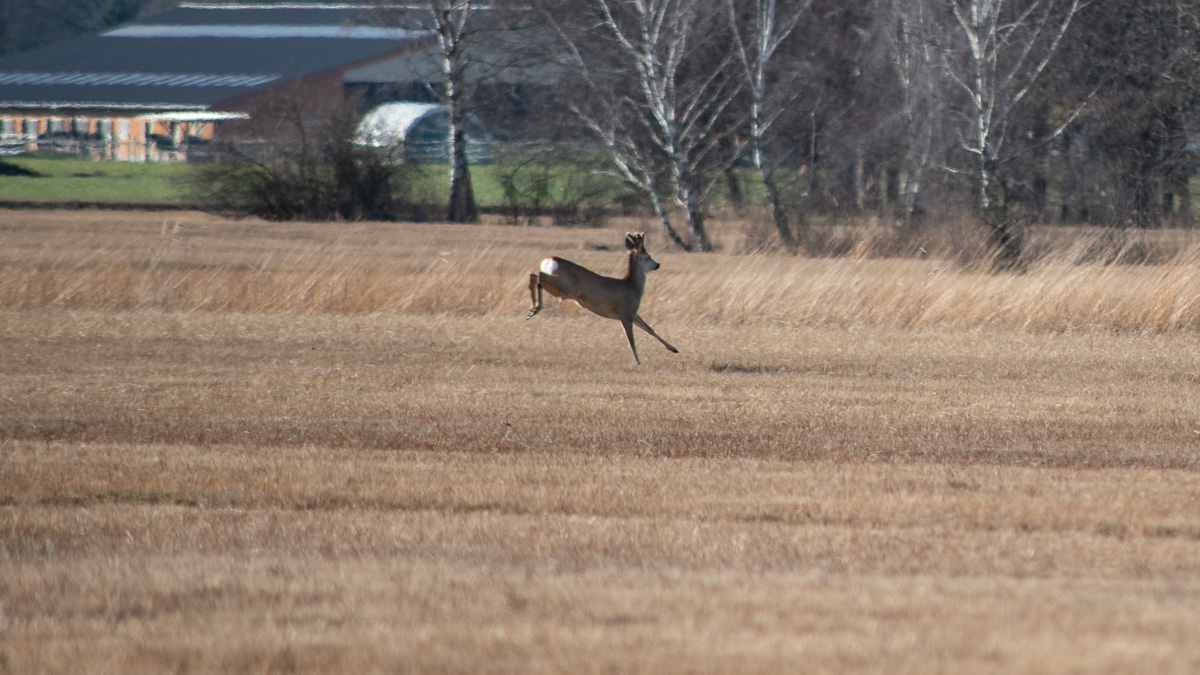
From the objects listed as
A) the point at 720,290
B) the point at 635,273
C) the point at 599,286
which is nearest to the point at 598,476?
the point at 599,286

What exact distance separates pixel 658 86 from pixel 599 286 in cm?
1612

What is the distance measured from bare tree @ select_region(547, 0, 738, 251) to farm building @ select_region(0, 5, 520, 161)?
3418cm

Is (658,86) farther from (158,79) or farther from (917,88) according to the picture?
(158,79)

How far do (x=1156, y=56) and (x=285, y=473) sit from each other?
3088 centimetres

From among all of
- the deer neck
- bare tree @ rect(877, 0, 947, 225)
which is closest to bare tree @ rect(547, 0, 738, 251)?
bare tree @ rect(877, 0, 947, 225)

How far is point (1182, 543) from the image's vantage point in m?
5.99

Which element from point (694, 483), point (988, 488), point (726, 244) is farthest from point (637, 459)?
point (726, 244)

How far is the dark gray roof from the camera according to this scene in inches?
2837

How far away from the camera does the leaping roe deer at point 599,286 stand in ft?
39.3

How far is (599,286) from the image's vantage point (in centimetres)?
1238

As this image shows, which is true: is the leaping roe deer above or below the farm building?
below

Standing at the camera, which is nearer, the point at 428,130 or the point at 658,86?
the point at 658,86

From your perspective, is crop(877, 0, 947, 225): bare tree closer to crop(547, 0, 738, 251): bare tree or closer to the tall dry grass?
crop(547, 0, 738, 251): bare tree

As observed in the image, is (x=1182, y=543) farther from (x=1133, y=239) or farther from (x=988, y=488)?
(x=1133, y=239)
